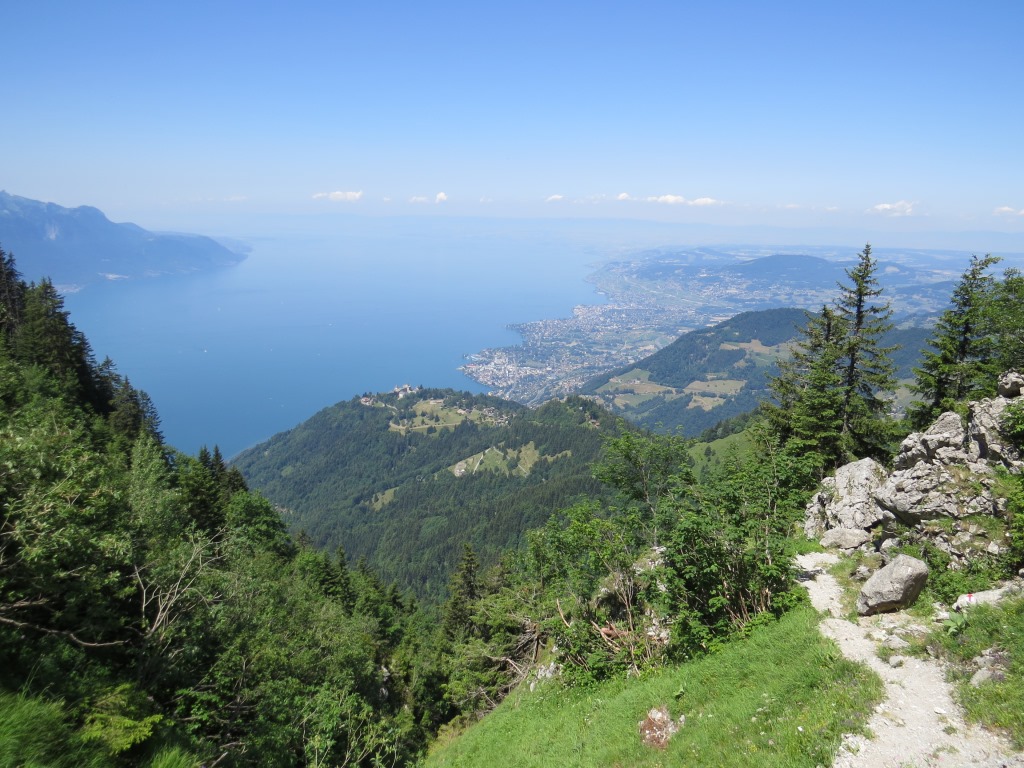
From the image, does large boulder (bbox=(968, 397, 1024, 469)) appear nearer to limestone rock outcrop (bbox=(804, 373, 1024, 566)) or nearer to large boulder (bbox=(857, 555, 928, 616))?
limestone rock outcrop (bbox=(804, 373, 1024, 566))

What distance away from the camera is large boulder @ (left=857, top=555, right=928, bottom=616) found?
10.8 meters

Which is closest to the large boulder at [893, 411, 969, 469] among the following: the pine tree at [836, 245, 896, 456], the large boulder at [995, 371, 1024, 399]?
the large boulder at [995, 371, 1024, 399]

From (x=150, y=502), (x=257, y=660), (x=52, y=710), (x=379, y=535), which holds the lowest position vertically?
(x=379, y=535)

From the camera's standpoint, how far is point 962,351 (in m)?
21.9

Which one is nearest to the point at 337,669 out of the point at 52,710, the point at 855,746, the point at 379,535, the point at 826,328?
the point at 52,710

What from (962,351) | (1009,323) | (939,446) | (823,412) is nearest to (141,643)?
(939,446)

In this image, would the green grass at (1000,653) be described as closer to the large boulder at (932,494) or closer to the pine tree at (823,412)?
the large boulder at (932,494)

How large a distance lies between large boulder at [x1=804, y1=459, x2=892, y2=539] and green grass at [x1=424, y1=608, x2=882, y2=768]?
20.9 feet

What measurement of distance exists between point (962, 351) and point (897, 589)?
58.1ft

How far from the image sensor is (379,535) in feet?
484

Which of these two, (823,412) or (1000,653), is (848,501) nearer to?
(823,412)

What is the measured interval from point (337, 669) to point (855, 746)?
19700mm

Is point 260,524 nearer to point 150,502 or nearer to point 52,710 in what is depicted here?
point 150,502

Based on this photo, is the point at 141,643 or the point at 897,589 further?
the point at 141,643
